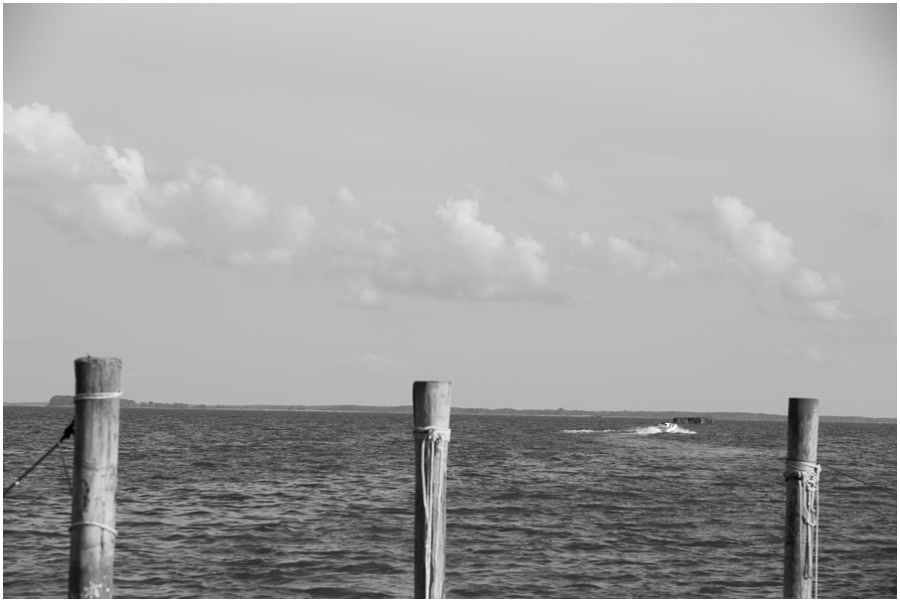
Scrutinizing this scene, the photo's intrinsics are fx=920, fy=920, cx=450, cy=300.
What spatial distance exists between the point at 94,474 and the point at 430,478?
135 inches

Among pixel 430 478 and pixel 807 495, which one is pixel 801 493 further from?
pixel 430 478

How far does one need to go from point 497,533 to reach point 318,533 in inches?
166

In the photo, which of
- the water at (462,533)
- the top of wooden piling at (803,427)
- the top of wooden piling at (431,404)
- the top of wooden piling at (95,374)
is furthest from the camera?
the water at (462,533)

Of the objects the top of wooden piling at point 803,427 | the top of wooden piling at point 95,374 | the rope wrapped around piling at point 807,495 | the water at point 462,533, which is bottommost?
the water at point 462,533

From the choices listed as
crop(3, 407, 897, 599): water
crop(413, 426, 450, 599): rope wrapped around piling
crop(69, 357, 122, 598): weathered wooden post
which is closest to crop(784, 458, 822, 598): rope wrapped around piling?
crop(413, 426, 450, 599): rope wrapped around piling

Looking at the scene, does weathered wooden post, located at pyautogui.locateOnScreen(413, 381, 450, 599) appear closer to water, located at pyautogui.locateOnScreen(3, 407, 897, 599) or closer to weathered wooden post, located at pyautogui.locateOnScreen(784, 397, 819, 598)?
weathered wooden post, located at pyautogui.locateOnScreen(784, 397, 819, 598)

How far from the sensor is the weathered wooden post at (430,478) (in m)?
9.88

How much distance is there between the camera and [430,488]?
999 cm

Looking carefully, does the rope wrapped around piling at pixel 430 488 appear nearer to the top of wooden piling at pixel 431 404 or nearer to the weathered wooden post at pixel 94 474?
the top of wooden piling at pixel 431 404

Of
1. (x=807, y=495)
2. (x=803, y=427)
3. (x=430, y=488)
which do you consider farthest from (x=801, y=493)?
(x=430, y=488)

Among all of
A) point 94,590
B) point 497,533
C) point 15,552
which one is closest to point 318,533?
point 497,533

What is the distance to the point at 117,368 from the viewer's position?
8500 mm

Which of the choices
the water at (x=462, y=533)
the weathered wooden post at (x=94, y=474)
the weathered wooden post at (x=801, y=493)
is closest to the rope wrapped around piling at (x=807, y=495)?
the weathered wooden post at (x=801, y=493)

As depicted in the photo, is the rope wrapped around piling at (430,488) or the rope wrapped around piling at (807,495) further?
the rope wrapped around piling at (807,495)
